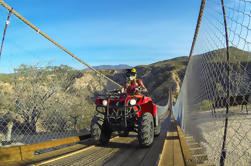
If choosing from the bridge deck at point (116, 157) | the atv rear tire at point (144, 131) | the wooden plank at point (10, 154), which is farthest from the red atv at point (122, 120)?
the wooden plank at point (10, 154)

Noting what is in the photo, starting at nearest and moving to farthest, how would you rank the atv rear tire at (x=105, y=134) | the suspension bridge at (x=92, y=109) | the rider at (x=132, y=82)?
the suspension bridge at (x=92, y=109), the atv rear tire at (x=105, y=134), the rider at (x=132, y=82)

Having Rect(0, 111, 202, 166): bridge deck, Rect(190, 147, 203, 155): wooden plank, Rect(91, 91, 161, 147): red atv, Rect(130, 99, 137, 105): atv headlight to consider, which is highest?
Rect(130, 99, 137, 105): atv headlight

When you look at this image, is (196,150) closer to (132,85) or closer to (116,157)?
(116,157)

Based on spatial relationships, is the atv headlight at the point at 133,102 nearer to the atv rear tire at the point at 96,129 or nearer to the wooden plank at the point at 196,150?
the atv rear tire at the point at 96,129

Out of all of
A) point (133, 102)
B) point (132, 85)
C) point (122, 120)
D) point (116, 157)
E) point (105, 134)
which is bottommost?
point (116, 157)

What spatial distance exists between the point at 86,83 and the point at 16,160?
4129 millimetres

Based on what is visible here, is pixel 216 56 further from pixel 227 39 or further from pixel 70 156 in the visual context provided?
pixel 70 156

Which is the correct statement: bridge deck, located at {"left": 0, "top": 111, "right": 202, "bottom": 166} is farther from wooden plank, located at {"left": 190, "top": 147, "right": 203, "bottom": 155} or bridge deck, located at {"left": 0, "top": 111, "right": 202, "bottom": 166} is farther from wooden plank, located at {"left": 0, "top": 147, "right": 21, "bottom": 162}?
wooden plank, located at {"left": 190, "top": 147, "right": 203, "bottom": 155}

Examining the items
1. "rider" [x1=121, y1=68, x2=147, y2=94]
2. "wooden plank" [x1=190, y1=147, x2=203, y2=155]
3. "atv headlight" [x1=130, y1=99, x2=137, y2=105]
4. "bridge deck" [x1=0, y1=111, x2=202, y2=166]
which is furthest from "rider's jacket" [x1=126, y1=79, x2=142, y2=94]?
"wooden plank" [x1=190, y1=147, x2=203, y2=155]

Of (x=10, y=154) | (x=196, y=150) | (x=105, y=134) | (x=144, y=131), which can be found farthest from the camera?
(x=105, y=134)

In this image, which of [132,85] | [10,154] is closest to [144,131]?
[132,85]

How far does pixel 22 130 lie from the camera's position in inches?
187

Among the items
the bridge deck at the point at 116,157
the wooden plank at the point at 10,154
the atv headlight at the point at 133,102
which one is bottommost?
the bridge deck at the point at 116,157

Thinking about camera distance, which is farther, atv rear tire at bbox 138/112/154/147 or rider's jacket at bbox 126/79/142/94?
Result: rider's jacket at bbox 126/79/142/94
